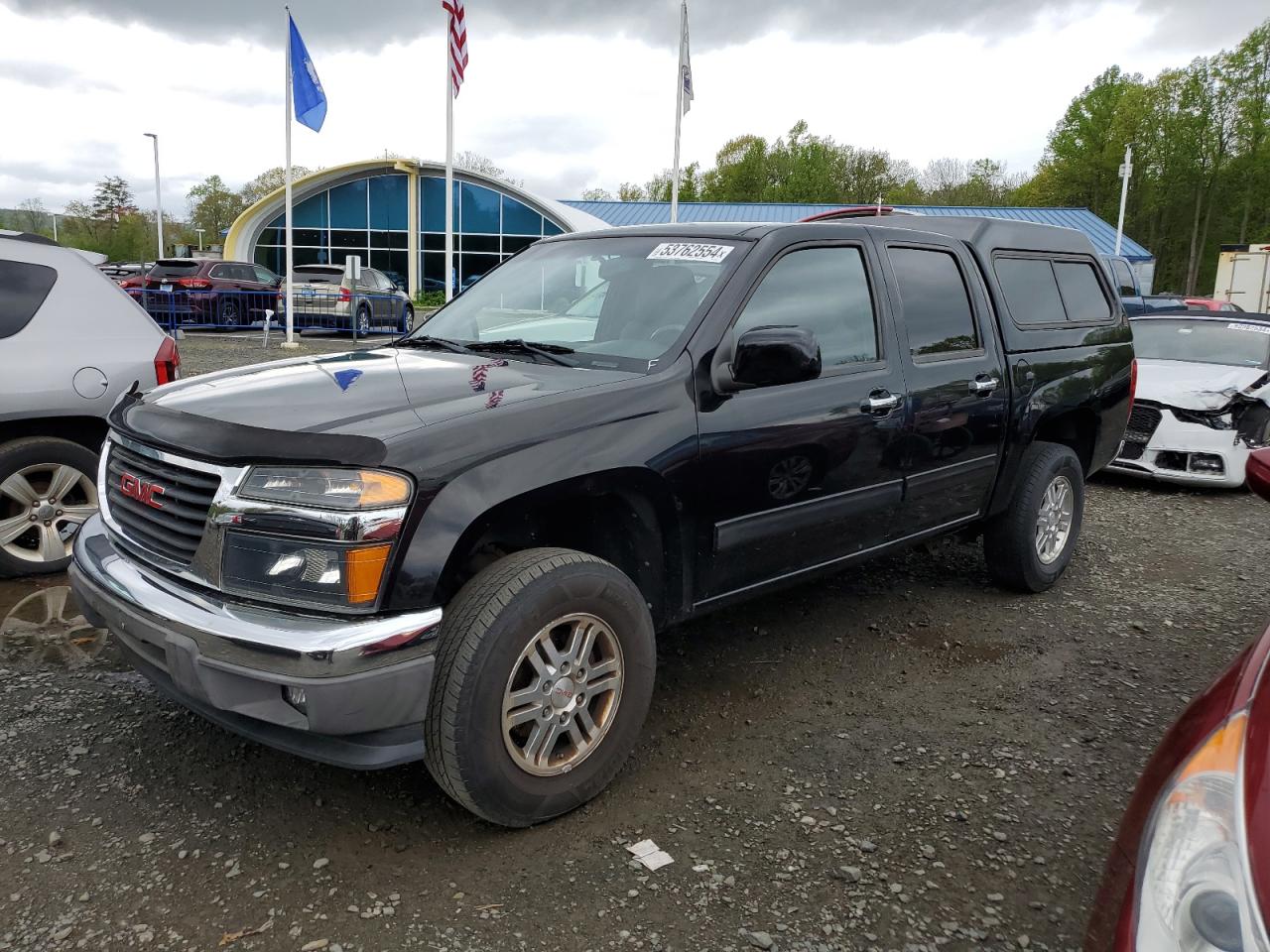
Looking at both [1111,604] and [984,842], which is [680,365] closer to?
[984,842]

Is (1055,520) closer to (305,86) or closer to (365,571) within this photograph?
(365,571)

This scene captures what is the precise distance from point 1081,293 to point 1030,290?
0.61 metres

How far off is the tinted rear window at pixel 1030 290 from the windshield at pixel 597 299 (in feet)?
6.41

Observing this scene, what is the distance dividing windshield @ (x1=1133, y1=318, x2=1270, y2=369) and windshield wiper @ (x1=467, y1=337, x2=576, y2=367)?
7.04m

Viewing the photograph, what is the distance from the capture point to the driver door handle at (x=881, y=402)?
3727 mm

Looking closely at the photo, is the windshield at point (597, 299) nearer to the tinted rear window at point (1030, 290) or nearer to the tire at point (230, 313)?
the tinted rear window at point (1030, 290)

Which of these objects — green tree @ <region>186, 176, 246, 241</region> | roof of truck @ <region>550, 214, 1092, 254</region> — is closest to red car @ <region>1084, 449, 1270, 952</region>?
roof of truck @ <region>550, 214, 1092, 254</region>

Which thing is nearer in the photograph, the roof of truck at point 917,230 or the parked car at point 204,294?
the roof of truck at point 917,230

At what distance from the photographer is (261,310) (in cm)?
2156

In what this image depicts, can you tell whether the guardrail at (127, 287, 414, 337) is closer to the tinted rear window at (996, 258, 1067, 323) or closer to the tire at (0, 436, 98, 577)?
the tire at (0, 436, 98, 577)

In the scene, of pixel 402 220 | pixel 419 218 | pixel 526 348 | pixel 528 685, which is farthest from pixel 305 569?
pixel 402 220

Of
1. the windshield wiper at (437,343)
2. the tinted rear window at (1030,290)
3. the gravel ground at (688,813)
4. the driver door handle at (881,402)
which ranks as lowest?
the gravel ground at (688,813)

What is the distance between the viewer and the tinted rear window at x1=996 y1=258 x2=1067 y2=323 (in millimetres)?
4824

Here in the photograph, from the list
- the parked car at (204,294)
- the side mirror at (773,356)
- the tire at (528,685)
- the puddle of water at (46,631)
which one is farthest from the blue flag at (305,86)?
the tire at (528,685)
